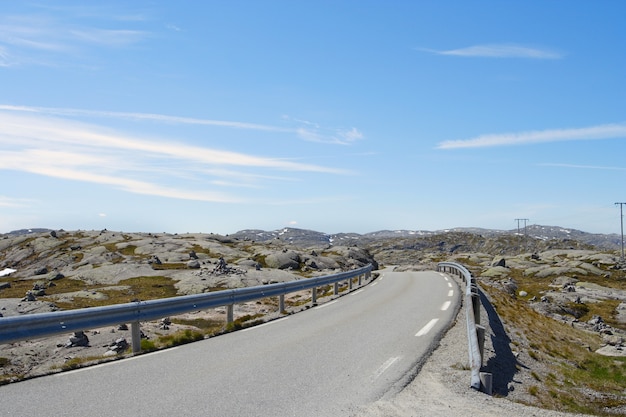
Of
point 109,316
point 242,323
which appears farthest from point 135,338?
point 242,323

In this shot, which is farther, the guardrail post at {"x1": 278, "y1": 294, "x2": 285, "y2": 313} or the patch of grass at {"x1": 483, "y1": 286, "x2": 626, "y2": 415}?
the guardrail post at {"x1": 278, "y1": 294, "x2": 285, "y2": 313}

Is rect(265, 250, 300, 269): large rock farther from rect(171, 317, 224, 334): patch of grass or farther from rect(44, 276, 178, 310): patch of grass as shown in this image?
rect(171, 317, 224, 334): patch of grass

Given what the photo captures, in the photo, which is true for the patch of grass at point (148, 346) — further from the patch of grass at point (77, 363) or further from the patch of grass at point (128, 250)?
the patch of grass at point (128, 250)

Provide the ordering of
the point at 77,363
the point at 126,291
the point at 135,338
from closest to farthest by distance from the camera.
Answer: the point at 77,363 < the point at 135,338 < the point at 126,291

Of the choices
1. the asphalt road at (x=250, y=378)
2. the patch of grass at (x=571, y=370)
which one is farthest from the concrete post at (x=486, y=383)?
the patch of grass at (x=571, y=370)

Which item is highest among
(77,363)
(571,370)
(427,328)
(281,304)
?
(77,363)

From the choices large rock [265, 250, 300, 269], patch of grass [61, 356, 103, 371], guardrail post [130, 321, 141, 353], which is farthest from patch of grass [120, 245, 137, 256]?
patch of grass [61, 356, 103, 371]

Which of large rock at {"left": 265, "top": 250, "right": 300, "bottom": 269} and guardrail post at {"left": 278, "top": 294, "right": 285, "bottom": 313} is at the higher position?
guardrail post at {"left": 278, "top": 294, "right": 285, "bottom": 313}

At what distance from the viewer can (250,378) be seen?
811cm

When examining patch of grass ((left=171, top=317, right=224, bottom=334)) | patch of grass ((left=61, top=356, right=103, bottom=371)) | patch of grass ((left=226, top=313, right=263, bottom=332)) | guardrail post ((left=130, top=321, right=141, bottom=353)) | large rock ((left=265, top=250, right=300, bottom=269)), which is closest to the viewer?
patch of grass ((left=61, top=356, right=103, bottom=371))

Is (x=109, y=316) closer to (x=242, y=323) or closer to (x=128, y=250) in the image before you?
(x=242, y=323)

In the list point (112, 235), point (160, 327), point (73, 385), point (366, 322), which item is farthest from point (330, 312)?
point (112, 235)

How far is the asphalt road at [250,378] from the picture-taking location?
21.6 ft

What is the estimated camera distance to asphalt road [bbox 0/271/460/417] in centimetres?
659
